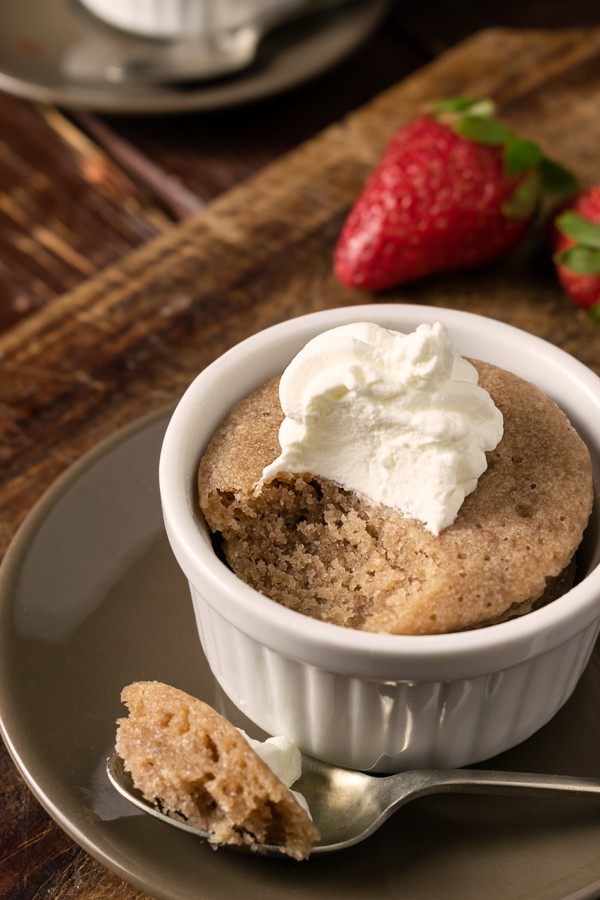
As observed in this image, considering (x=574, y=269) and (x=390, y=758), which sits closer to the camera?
(x=390, y=758)

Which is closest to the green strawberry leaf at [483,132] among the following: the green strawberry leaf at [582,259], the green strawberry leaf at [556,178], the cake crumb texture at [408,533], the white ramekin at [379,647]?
the green strawberry leaf at [556,178]

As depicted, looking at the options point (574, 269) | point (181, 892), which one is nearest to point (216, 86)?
point (574, 269)

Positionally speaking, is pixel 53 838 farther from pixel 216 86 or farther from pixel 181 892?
pixel 216 86

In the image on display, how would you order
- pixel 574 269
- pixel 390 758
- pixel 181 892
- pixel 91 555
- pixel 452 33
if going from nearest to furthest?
pixel 181 892 → pixel 390 758 → pixel 91 555 → pixel 574 269 → pixel 452 33

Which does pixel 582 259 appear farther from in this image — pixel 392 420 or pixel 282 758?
pixel 282 758

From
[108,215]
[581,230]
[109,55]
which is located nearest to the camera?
[581,230]

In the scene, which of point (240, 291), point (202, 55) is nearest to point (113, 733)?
point (240, 291)

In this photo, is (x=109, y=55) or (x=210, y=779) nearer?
(x=210, y=779)
